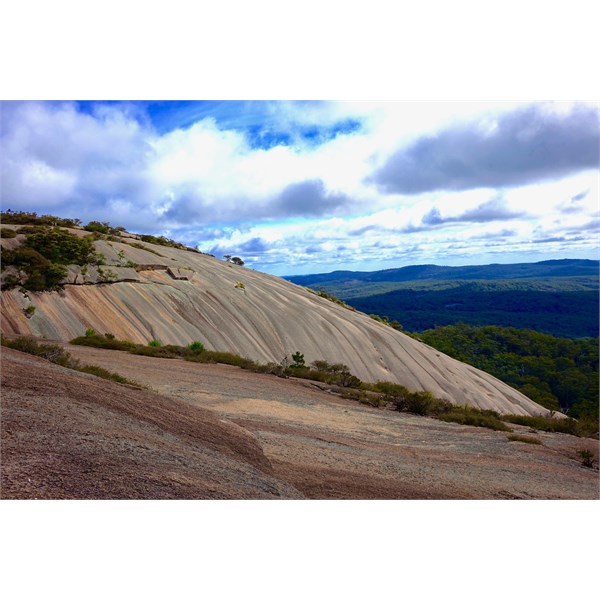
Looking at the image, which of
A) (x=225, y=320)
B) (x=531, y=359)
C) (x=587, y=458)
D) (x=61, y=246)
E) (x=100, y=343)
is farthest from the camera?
(x=531, y=359)

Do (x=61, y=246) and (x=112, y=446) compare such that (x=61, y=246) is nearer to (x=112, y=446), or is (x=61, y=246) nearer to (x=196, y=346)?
(x=196, y=346)

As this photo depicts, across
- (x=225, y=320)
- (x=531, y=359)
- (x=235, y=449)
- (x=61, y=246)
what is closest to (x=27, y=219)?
(x=61, y=246)

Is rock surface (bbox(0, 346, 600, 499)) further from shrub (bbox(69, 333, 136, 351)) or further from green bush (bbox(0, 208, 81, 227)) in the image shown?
green bush (bbox(0, 208, 81, 227))

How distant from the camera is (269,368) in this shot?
19.7m

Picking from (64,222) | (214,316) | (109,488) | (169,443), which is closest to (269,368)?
(214,316)

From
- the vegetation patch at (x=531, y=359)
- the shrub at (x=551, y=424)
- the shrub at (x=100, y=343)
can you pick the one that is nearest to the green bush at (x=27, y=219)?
the shrub at (x=100, y=343)

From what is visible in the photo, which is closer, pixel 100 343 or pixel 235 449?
pixel 235 449

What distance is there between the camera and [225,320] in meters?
26.0

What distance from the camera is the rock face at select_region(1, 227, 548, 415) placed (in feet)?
68.1

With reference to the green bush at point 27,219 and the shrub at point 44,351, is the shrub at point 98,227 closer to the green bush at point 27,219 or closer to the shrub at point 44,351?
the green bush at point 27,219

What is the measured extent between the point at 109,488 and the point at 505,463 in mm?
8991

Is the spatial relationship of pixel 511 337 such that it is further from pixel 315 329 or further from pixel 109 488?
pixel 109 488

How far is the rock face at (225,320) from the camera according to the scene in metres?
20.8

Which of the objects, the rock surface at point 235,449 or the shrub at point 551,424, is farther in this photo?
the shrub at point 551,424
